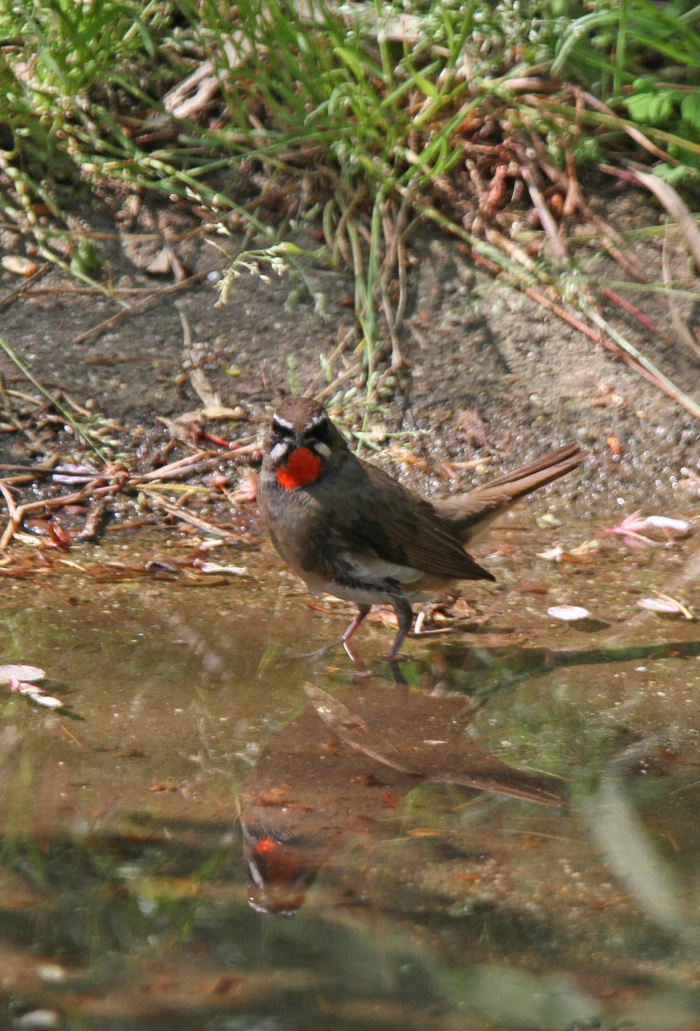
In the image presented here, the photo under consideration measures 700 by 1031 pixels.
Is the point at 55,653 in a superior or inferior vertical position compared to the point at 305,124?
inferior

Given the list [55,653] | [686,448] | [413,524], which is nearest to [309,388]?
[413,524]

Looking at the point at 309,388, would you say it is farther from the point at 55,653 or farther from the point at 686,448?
the point at 55,653

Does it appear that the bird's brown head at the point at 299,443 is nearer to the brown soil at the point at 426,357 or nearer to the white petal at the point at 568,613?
the white petal at the point at 568,613

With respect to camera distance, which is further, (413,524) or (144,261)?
(144,261)

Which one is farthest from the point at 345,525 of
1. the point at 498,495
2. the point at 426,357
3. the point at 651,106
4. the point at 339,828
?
the point at 651,106

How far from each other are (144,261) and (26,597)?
2745 mm

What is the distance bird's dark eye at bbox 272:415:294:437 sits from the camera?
4.31 metres

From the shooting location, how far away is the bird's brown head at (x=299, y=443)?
4.32 m

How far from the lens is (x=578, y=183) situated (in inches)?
267

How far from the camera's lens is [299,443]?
4328 mm

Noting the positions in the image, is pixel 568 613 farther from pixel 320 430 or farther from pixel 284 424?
pixel 284 424

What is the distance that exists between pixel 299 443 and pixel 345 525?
409 millimetres

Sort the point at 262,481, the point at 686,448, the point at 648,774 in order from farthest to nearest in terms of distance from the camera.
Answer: the point at 686,448 → the point at 262,481 → the point at 648,774

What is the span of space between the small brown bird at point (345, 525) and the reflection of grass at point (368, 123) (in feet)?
5.32
